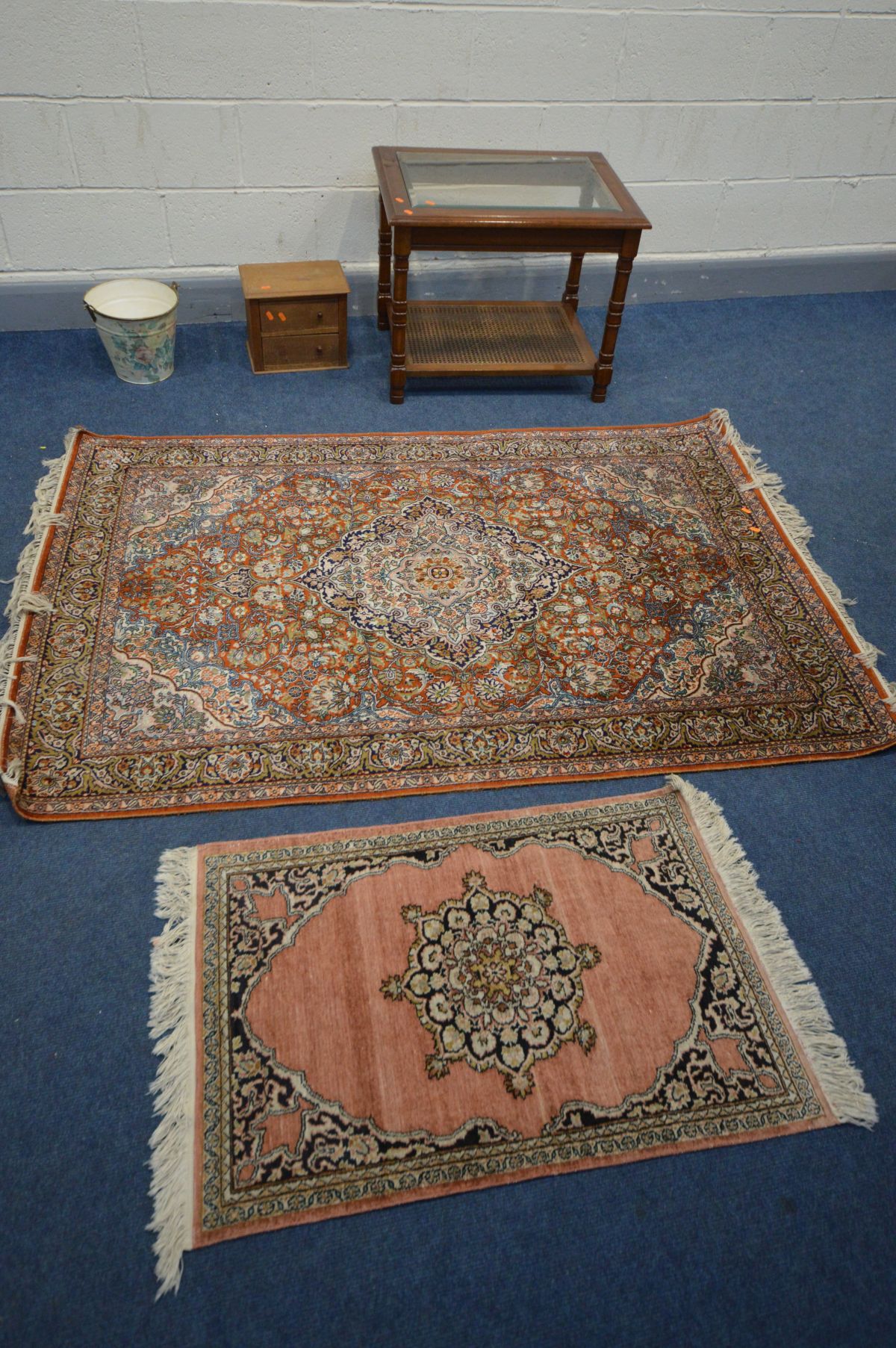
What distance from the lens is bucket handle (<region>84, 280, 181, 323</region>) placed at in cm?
301

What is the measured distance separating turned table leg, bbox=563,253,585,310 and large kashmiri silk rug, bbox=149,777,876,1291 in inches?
84.9

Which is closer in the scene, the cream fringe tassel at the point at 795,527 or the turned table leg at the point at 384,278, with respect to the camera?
the cream fringe tassel at the point at 795,527

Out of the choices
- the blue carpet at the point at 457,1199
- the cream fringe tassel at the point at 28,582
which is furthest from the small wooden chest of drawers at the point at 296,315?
the blue carpet at the point at 457,1199

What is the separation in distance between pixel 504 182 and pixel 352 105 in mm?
585

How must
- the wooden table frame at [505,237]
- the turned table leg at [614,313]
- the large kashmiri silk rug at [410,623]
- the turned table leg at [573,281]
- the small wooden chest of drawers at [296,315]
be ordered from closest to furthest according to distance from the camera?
1. the large kashmiri silk rug at [410,623]
2. the wooden table frame at [505,237]
3. the turned table leg at [614,313]
4. the small wooden chest of drawers at [296,315]
5. the turned table leg at [573,281]

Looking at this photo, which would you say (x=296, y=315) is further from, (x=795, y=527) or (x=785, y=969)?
(x=785, y=969)

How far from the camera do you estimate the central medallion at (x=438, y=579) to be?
2.50 m

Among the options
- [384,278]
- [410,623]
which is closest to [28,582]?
[410,623]

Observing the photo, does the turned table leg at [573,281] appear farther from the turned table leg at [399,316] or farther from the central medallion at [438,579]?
the central medallion at [438,579]

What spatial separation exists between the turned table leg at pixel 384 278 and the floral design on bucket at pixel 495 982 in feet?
7.48

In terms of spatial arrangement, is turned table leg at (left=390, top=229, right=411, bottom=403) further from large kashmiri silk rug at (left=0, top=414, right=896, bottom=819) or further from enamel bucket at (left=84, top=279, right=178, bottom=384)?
enamel bucket at (left=84, top=279, right=178, bottom=384)

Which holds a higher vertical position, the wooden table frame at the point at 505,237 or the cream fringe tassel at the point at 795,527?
the wooden table frame at the point at 505,237

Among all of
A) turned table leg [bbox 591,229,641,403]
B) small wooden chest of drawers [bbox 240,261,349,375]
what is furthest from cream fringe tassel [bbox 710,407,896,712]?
small wooden chest of drawers [bbox 240,261,349,375]

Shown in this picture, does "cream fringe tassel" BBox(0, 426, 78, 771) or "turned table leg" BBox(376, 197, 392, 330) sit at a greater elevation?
"turned table leg" BBox(376, 197, 392, 330)
